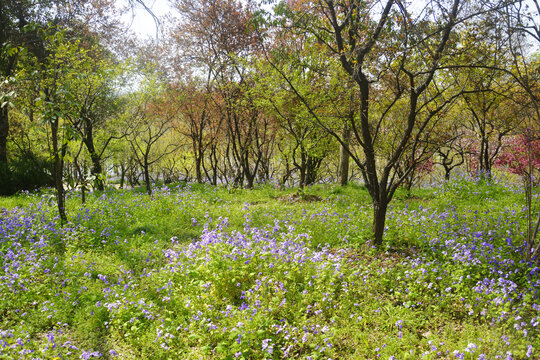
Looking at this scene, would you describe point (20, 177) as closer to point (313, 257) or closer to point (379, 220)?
point (313, 257)

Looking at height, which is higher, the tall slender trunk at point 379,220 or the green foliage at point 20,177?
the green foliage at point 20,177

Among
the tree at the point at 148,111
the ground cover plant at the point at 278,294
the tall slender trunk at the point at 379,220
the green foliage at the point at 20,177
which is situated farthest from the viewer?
the tree at the point at 148,111

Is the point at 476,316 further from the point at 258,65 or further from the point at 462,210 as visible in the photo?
the point at 258,65

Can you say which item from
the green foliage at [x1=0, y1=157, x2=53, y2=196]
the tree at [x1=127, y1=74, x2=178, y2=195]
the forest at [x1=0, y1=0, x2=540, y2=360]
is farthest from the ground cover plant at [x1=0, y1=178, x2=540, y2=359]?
the green foliage at [x1=0, y1=157, x2=53, y2=196]

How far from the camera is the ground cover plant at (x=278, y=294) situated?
3.76 m

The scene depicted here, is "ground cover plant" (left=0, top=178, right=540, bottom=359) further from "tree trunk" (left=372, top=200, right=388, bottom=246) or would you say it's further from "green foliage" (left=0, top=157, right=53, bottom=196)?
"green foliage" (left=0, top=157, right=53, bottom=196)

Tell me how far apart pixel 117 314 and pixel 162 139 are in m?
30.1

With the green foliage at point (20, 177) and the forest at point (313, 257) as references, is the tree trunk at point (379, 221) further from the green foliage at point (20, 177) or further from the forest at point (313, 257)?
the green foliage at point (20, 177)

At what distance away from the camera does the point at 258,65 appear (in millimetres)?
14375

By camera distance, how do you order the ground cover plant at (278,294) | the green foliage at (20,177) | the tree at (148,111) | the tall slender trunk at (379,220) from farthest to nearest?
the tree at (148,111) < the green foliage at (20,177) < the tall slender trunk at (379,220) < the ground cover plant at (278,294)

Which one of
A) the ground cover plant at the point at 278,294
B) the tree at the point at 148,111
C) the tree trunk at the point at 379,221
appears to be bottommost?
the ground cover plant at the point at 278,294

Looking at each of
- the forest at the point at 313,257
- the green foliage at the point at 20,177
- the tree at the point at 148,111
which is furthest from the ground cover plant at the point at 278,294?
the green foliage at the point at 20,177

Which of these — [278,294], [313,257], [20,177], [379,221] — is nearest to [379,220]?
[379,221]

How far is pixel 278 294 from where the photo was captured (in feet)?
14.7
